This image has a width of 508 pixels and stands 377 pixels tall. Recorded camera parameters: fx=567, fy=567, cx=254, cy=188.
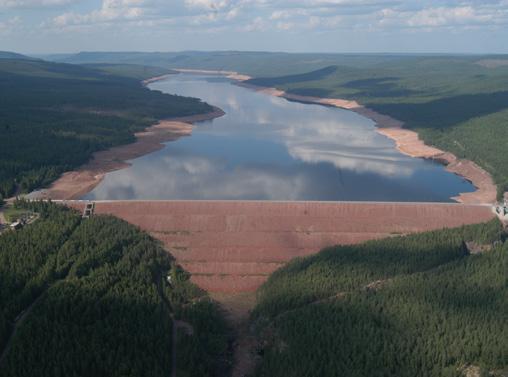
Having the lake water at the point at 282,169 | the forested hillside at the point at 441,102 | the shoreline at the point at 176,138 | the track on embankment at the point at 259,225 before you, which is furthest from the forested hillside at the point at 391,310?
the forested hillside at the point at 441,102

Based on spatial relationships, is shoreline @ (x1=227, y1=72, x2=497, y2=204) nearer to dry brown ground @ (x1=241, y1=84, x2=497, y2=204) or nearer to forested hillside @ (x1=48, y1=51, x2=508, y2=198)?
dry brown ground @ (x1=241, y1=84, x2=497, y2=204)

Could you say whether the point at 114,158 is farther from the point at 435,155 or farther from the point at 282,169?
the point at 435,155

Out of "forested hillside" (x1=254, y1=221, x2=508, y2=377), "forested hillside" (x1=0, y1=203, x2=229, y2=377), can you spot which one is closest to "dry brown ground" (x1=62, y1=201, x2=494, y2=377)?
"forested hillside" (x1=0, y1=203, x2=229, y2=377)

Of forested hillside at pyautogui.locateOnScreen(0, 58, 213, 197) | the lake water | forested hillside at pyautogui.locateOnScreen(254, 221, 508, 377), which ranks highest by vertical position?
forested hillside at pyautogui.locateOnScreen(0, 58, 213, 197)

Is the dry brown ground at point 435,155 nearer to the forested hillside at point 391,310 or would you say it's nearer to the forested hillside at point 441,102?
the forested hillside at point 441,102

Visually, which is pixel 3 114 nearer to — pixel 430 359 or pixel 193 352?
pixel 193 352

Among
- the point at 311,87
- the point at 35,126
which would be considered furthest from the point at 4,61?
the point at 35,126
